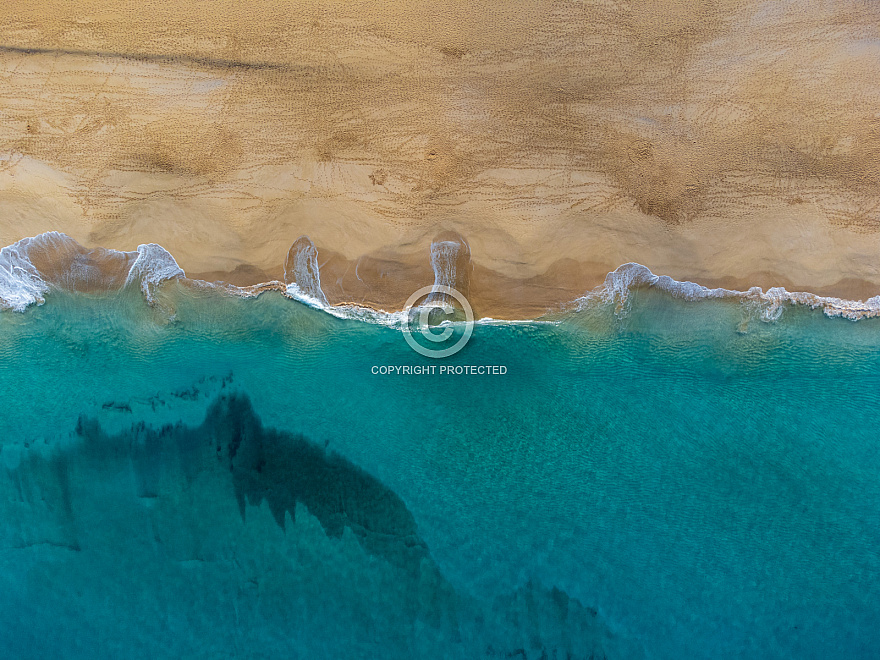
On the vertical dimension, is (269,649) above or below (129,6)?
below

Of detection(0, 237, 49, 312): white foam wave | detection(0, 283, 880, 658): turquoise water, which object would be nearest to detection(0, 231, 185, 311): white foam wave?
detection(0, 237, 49, 312): white foam wave

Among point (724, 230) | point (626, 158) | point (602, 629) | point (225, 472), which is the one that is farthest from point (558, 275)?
point (225, 472)

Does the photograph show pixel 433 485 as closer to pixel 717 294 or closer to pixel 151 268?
pixel 717 294

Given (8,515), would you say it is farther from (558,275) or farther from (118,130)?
(558,275)

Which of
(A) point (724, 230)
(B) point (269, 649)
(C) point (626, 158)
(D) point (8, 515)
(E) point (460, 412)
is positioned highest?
(C) point (626, 158)

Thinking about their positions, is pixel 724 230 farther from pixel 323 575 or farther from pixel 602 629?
pixel 323 575

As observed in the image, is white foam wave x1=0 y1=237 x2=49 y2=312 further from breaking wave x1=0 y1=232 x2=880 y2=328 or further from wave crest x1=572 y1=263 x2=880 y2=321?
wave crest x1=572 y1=263 x2=880 y2=321
